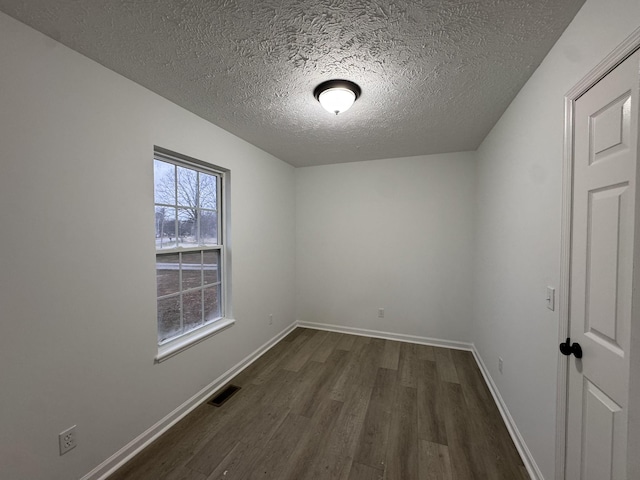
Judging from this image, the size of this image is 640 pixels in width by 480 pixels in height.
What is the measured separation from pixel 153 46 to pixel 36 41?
1.73 ft

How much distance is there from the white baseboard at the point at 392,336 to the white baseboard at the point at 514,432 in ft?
1.93

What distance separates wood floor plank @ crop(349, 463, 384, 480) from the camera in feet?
5.01

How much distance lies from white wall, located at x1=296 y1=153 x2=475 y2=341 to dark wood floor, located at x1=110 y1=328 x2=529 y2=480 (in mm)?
789

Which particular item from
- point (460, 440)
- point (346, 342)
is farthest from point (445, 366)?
point (346, 342)

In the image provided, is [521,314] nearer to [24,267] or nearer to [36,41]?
[24,267]

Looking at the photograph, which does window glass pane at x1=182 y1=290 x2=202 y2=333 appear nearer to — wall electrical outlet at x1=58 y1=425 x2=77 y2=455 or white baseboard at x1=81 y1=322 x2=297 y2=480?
white baseboard at x1=81 y1=322 x2=297 y2=480

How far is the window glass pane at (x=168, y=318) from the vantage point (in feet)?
6.61

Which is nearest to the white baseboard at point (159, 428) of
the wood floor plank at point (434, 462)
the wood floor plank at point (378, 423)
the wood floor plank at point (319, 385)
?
the wood floor plank at point (319, 385)

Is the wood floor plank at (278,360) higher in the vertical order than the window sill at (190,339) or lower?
lower

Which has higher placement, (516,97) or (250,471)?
(516,97)

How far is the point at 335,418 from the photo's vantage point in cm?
202

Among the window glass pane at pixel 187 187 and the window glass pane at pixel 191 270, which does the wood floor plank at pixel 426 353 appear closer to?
the window glass pane at pixel 191 270

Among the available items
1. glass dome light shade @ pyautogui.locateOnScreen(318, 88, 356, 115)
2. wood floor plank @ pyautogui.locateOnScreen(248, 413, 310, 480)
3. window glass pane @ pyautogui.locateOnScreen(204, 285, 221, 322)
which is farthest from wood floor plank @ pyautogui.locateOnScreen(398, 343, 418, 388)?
glass dome light shade @ pyautogui.locateOnScreen(318, 88, 356, 115)

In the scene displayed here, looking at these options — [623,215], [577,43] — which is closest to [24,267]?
[623,215]
